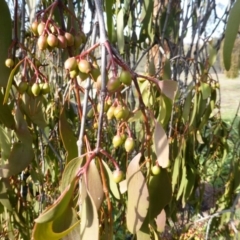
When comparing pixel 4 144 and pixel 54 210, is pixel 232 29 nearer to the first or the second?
pixel 54 210

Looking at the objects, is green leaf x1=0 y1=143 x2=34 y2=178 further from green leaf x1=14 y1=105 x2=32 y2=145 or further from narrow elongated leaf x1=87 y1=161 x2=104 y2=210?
narrow elongated leaf x1=87 y1=161 x2=104 y2=210

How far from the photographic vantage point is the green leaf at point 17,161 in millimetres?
647

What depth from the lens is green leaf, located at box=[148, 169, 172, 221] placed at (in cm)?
62

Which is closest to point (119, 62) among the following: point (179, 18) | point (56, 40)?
point (56, 40)

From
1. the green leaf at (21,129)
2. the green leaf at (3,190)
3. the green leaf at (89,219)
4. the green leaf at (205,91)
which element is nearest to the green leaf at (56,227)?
the green leaf at (89,219)

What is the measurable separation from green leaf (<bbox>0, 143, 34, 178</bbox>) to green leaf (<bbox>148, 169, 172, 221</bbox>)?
22cm

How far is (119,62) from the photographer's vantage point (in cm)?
42

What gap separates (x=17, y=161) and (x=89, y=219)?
0.28 m

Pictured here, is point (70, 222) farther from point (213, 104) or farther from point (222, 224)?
point (222, 224)

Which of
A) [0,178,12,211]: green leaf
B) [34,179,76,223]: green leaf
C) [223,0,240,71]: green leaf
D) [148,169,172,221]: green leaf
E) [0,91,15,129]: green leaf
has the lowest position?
[0,178,12,211]: green leaf

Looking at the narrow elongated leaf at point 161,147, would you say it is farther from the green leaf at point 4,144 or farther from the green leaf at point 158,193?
the green leaf at point 4,144

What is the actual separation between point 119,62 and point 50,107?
125cm

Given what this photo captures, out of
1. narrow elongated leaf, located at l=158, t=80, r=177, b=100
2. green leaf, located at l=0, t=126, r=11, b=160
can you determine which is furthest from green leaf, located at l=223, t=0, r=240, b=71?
green leaf, located at l=0, t=126, r=11, b=160

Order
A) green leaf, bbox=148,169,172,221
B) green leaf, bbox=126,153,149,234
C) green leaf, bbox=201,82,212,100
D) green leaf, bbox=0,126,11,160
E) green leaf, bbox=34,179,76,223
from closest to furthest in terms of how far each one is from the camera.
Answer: green leaf, bbox=34,179,76,223 < green leaf, bbox=126,153,149,234 < green leaf, bbox=148,169,172,221 < green leaf, bbox=0,126,11,160 < green leaf, bbox=201,82,212,100
